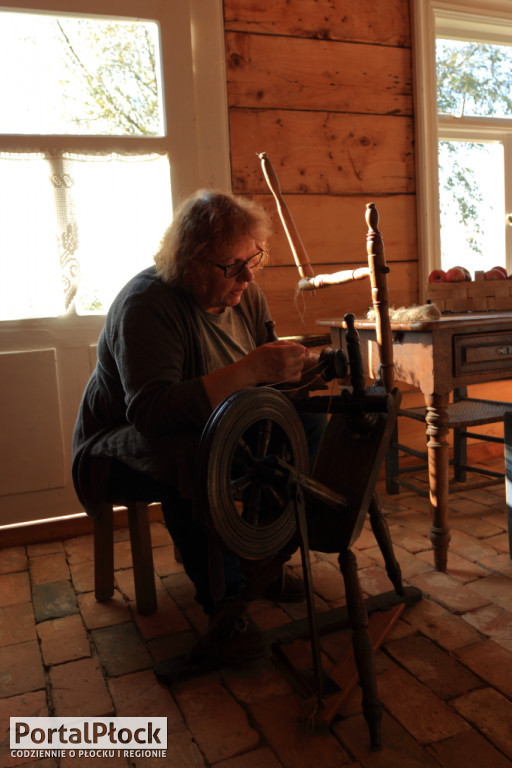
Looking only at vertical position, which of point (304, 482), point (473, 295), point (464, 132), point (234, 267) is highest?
point (464, 132)

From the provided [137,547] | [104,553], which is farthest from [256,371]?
[104,553]

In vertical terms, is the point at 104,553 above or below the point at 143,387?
below

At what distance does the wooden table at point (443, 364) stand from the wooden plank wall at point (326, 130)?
771 millimetres

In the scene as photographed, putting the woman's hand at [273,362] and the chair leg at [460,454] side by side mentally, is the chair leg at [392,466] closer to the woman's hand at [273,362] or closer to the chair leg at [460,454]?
the chair leg at [460,454]

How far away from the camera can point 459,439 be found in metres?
2.91

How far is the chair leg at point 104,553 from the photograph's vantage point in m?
1.95

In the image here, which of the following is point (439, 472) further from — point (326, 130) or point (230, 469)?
point (326, 130)

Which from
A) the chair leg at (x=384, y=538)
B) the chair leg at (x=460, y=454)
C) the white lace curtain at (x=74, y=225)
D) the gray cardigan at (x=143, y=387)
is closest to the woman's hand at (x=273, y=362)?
the gray cardigan at (x=143, y=387)

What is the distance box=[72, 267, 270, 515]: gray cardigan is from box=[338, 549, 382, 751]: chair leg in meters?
0.48

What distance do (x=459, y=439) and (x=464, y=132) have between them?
4.89 ft

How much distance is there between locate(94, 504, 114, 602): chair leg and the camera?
1.95 meters

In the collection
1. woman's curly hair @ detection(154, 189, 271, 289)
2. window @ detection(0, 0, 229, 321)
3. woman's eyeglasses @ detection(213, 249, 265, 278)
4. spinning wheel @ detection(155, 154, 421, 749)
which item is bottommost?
spinning wheel @ detection(155, 154, 421, 749)

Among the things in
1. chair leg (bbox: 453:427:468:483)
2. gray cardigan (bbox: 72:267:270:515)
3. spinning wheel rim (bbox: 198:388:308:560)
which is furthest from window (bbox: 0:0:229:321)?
chair leg (bbox: 453:427:468:483)

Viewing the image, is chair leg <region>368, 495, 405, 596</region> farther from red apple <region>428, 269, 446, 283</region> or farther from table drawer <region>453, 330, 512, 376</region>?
red apple <region>428, 269, 446, 283</region>
